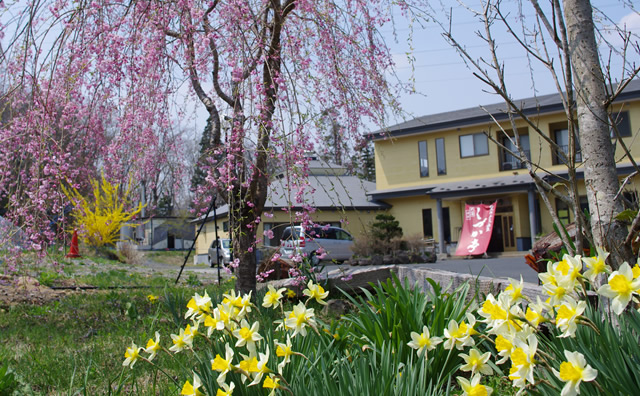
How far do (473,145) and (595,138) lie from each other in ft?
75.5

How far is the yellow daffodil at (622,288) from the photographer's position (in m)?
1.41

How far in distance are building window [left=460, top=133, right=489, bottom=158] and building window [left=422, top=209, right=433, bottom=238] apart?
3.29m

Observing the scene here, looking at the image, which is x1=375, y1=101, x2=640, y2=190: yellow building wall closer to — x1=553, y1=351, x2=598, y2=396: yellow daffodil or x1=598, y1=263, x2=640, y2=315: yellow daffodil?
x1=598, y1=263, x2=640, y2=315: yellow daffodil

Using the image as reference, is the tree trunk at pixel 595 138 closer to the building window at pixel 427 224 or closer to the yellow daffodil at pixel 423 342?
the yellow daffodil at pixel 423 342

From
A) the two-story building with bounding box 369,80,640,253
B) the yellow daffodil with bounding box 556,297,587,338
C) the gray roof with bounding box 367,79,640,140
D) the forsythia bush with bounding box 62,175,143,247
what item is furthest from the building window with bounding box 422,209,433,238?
the yellow daffodil with bounding box 556,297,587,338

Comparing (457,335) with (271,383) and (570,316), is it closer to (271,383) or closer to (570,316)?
(570,316)

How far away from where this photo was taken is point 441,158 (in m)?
25.7

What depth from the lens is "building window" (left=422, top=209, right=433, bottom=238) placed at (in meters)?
25.8

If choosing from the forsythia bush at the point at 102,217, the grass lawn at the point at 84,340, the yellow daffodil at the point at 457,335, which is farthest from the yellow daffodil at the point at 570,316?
the forsythia bush at the point at 102,217

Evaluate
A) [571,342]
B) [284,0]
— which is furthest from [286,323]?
[284,0]

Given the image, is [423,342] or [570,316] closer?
[570,316]

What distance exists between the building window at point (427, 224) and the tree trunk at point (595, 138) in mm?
23531

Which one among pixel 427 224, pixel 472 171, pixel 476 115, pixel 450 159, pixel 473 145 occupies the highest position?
pixel 476 115

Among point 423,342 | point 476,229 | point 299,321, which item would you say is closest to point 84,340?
point 299,321
